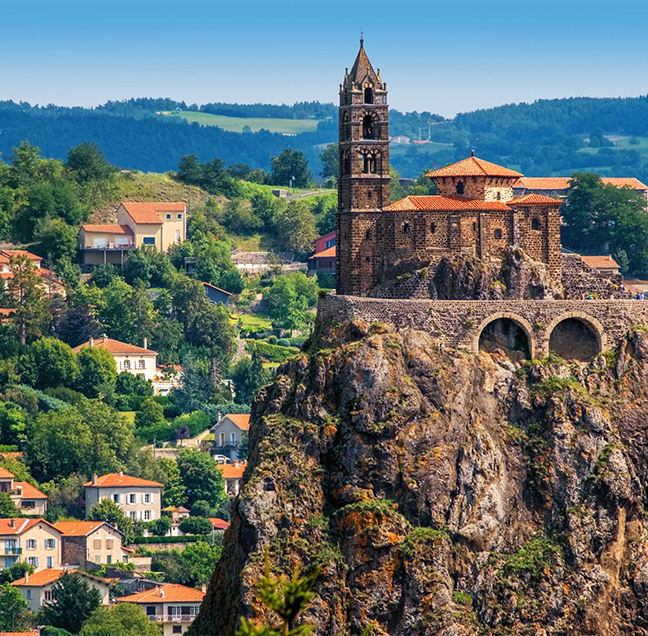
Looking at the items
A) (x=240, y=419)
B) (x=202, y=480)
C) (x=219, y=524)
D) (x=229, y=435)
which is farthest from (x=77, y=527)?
(x=240, y=419)

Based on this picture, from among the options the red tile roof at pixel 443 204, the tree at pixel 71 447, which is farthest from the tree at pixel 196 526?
the red tile roof at pixel 443 204

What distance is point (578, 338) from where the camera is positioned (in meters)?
104

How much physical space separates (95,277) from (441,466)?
75433mm

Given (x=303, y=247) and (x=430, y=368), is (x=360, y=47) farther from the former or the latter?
(x=303, y=247)

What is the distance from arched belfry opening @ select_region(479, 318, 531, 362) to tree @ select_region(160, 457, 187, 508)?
47553 mm

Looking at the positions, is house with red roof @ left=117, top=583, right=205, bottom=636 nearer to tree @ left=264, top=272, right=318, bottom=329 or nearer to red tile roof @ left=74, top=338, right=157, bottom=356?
red tile roof @ left=74, top=338, right=157, bottom=356

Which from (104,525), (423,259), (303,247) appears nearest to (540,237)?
(423,259)

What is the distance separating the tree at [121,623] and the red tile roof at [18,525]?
1175 centimetres

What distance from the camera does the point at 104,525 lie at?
13575 centimetres

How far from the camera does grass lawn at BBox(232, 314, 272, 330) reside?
171000 mm

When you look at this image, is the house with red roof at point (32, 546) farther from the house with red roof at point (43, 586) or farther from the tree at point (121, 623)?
the tree at point (121, 623)

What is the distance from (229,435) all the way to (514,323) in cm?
5595

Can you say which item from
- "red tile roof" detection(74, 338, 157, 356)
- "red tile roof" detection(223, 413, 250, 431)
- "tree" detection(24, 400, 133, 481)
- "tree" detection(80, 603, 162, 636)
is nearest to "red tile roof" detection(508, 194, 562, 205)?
"tree" detection(80, 603, 162, 636)

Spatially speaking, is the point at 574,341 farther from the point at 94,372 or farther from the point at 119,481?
the point at 94,372
